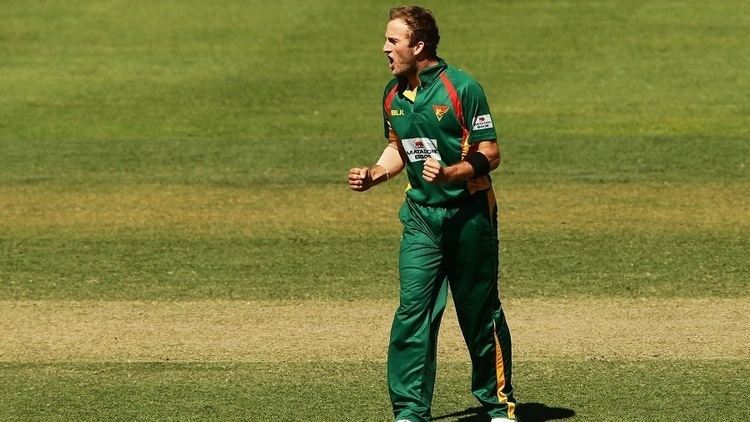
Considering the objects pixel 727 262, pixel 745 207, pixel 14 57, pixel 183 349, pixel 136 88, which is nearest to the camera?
pixel 183 349

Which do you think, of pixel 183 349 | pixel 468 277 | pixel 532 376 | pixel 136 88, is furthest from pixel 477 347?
pixel 136 88

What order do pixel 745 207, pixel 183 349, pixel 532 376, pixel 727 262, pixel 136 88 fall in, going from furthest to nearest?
pixel 136 88, pixel 745 207, pixel 727 262, pixel 183 349, pixel 532 376

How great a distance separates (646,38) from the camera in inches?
853

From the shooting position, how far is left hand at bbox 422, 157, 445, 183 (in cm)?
671

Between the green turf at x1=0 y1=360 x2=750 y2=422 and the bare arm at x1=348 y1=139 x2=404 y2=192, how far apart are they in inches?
48.7

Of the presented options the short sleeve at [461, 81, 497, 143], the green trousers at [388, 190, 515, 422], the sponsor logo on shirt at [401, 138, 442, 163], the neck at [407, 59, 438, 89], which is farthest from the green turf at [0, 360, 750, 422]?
the neck at [407, 59, 438, 89]

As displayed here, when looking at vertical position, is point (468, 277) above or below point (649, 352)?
above

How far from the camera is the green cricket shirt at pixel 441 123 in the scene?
23.0ft

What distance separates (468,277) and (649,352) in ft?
6.44

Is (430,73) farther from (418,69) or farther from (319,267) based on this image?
(319,267)

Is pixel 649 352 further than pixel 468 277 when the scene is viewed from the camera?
Yes

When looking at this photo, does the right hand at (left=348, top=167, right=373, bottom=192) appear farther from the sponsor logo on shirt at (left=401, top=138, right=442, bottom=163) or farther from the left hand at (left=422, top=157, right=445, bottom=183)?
the left hand at (left=422, top=157, right=445, bottom=183)

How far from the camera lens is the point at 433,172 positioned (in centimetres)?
671

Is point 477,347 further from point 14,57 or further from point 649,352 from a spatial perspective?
point 14,57
